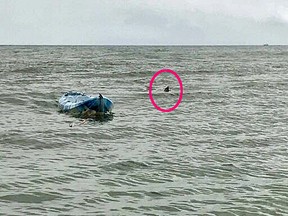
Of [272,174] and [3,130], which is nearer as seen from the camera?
[272,174]

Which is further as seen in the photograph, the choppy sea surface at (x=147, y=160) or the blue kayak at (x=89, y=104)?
the blue kayak at (x=89, y=104)

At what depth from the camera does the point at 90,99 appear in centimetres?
2816

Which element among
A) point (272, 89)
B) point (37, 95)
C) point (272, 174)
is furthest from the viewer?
point (272, 89)

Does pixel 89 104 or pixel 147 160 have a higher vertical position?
pixel 89 104

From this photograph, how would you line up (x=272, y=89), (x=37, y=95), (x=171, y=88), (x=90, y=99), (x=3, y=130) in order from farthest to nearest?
1. (x=171, y=88)
2. (x=272, y=89)
3. (x=37, y=95)
4. (x=90, y=99)
5. (x=3, y=130)

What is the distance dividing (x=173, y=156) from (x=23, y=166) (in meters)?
5.24

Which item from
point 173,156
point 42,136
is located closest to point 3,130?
point 42,136

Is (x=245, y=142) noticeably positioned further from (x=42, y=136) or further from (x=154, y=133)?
(x=42, y=136)

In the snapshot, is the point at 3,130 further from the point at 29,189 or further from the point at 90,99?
the point at 29,189

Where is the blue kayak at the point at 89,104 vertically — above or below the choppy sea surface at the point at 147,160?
above

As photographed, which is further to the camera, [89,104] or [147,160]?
[89,104]

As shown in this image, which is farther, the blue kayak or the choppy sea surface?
the blue kayak

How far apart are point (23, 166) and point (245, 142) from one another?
29.7 ft

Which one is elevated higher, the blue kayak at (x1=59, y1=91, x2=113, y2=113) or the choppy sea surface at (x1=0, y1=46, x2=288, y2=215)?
the blue kayak at (x1=59, y1=91, x2=113, y2=113)
